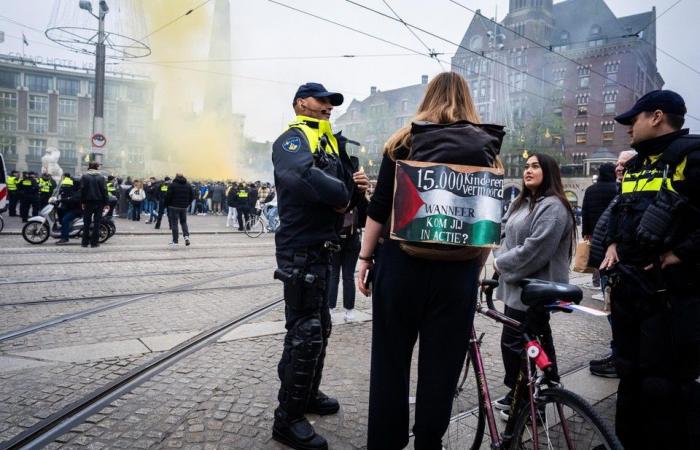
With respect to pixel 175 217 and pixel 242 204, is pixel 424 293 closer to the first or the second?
pixel 175 217

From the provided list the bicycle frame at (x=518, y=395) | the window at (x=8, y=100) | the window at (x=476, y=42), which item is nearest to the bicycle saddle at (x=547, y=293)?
the bicycle frame at (x=518, y=395)

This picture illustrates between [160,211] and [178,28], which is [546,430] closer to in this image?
[160,211]

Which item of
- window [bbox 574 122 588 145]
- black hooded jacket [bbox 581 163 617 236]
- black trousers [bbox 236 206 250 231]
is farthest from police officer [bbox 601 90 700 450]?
window [bbox 574 122 588 145]

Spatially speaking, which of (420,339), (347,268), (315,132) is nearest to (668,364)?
(420,339)

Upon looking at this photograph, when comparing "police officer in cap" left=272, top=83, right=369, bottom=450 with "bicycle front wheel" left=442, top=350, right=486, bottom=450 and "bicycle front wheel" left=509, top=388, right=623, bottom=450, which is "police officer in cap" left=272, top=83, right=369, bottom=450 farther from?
"bicycle front wheel" left=509, top=388, right=623, bottom=450

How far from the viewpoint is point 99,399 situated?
3244 mm

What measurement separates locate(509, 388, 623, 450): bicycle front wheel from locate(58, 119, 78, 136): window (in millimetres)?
80319

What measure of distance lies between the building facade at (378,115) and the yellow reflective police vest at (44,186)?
53.5 m

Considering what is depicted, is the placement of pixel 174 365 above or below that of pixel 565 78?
below

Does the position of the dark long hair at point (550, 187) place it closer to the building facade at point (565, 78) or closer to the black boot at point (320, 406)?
the black boot at point (320, 406)

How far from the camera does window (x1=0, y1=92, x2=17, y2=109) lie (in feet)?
221

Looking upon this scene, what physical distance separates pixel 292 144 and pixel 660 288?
2.10 metres

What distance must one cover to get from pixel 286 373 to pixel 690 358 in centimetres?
211

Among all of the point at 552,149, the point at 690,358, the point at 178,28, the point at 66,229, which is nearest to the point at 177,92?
the point at 178,28
